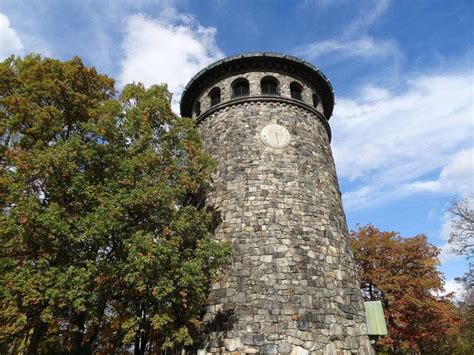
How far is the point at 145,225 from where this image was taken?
8.27 meters

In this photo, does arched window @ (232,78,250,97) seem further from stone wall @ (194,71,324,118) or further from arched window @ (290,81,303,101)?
arched window @ (290,81,303,101)

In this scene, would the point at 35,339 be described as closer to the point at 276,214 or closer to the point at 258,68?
the point at 276,214

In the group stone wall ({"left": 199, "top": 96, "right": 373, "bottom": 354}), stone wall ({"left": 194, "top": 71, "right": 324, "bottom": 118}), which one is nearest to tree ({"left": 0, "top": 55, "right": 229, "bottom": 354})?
stone wall ({"left": 199, "top": 96, "right": 373, "bottom": 354})

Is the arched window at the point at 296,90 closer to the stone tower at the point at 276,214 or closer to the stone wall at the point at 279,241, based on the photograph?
the stone tower at the point at 276,214

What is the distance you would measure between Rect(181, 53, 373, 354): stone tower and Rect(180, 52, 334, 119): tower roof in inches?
1.6

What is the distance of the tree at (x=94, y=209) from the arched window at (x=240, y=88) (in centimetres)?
376

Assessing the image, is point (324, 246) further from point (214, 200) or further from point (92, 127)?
point (92, 127)

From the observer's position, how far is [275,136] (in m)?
11.9

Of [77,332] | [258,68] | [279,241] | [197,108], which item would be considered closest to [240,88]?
[258,68]

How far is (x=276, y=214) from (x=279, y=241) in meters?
0.87

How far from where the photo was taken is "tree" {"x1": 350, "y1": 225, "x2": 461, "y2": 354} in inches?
722

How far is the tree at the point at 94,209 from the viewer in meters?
7.28

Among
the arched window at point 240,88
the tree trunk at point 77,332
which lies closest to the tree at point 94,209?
the tree trunk at point 77,332

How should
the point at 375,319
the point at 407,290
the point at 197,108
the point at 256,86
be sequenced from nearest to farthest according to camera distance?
the point at 375,319, the point at 256,86, the point at 197,108, the point at 407,290
